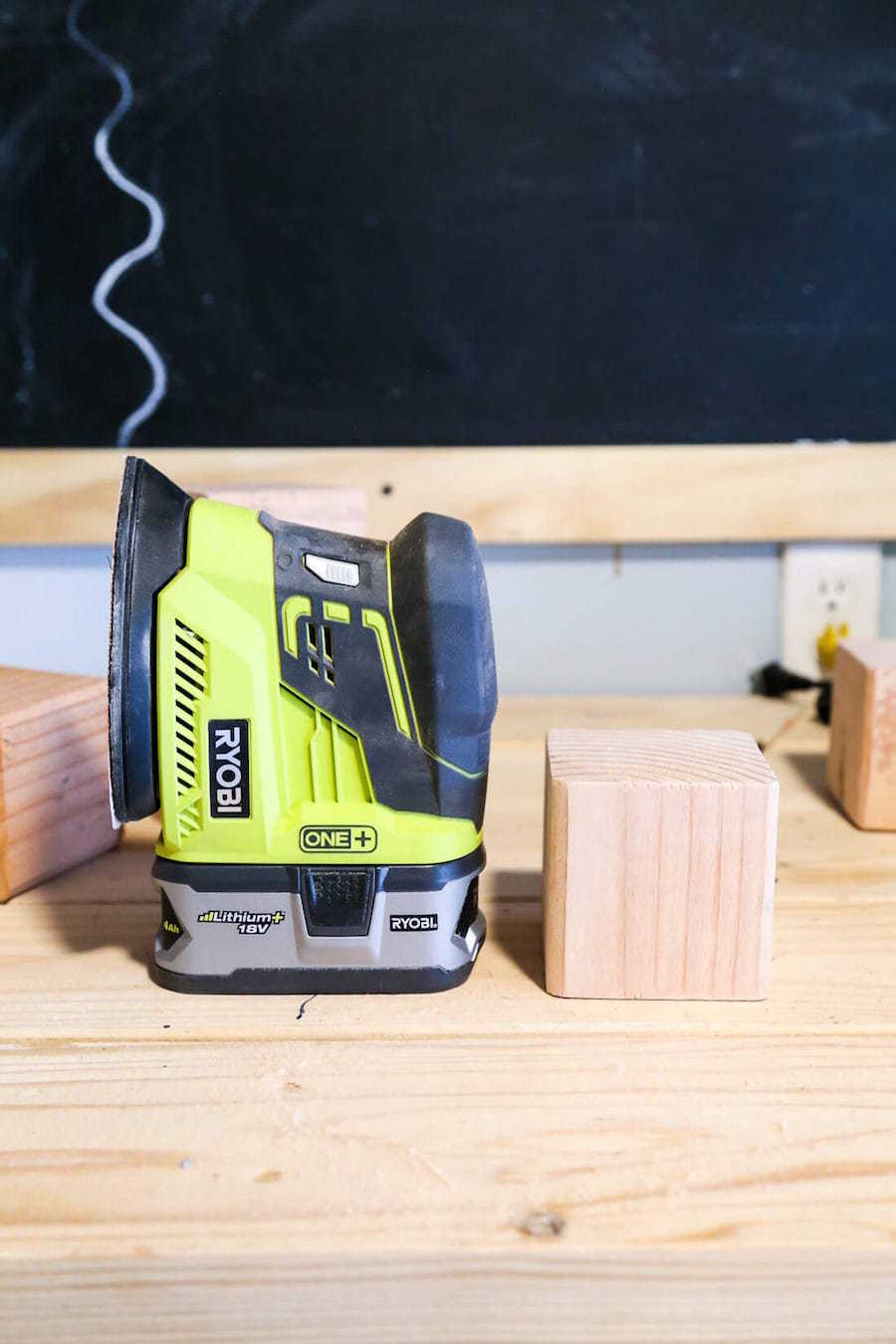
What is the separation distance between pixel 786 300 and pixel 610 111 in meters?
0.26

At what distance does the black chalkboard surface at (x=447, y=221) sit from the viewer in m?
1.11

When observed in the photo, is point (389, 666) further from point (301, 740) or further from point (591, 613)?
point (591, 613)

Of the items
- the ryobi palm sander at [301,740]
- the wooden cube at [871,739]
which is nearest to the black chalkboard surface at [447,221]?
the wooden cube at [871,739]

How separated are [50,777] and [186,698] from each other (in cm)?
22

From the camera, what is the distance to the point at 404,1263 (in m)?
0.38

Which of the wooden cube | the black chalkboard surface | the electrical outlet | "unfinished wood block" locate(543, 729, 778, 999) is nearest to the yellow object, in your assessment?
the electrical outlet

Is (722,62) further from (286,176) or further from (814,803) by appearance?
(814,803)

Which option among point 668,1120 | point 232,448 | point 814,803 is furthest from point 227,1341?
point 232,448

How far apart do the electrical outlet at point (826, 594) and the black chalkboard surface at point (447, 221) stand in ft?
0.42

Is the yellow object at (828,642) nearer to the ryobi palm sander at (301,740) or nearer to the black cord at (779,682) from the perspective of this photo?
the black cord at (779,682)

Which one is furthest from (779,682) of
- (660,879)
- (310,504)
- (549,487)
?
(660,879)

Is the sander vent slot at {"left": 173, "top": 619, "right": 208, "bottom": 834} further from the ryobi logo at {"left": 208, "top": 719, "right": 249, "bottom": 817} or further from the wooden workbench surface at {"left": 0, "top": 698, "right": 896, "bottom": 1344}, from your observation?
the wooden workbench surface at {"left": 0, "top": 698, "right": 896, "bottom": 1344}

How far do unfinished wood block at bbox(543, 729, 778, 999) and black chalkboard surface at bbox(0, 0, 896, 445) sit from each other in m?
0.71

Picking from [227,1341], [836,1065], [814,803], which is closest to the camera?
[227,1341]
